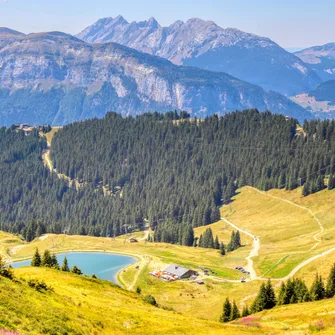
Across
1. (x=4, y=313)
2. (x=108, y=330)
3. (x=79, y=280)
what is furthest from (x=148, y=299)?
(x=4, y=313)

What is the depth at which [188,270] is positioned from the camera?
6142 inches

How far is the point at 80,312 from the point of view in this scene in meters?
55.2

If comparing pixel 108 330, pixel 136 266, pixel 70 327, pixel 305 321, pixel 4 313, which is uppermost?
pixel 4 313

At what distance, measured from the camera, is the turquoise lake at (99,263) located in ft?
550

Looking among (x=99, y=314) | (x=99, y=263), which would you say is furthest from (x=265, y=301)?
(x=99, y=263)

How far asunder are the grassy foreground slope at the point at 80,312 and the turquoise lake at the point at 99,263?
265ft

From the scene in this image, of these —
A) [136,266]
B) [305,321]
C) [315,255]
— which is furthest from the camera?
[136,266]

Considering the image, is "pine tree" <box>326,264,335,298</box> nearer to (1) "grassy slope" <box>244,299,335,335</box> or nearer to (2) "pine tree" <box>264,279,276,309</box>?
(2) "pine tree" <box>264,279,276,309</box>

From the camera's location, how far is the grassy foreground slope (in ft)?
139

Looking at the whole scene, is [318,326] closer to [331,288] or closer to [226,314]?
[226,314]

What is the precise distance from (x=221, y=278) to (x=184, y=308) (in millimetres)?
33531

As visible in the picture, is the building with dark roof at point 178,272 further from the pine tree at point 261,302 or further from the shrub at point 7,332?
the shrub at point 7,332

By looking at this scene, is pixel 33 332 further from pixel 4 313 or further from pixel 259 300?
pixel 259 300

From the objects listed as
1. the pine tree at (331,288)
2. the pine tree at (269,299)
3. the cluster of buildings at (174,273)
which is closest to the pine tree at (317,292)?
the pine tree at (331,288)
